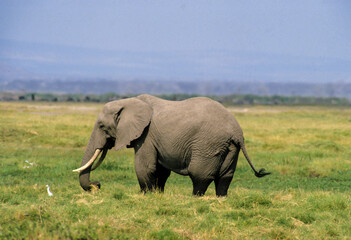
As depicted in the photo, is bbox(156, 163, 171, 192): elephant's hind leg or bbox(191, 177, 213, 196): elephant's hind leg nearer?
bbox(191, 177, 213, 196): elephant's hind leg

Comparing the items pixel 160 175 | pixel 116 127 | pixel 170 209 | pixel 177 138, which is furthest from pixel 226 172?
pixel 116 127

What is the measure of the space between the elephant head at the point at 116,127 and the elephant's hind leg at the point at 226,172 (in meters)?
1.83

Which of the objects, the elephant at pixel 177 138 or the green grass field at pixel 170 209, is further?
the elephant at pixel 177 138

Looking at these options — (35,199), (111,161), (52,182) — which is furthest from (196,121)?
(111,161)

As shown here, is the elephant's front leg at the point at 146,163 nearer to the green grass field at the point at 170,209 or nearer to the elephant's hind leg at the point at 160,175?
the elephant's hind leg at the point at 160,175

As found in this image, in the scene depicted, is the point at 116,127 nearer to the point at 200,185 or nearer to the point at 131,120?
the point at 131,120

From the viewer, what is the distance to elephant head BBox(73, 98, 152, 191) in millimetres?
9969

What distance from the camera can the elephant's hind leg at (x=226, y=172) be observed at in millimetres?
9594

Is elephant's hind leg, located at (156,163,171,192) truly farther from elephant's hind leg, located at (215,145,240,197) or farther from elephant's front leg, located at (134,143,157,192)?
Result: elephant's hind leg, located at (215,145,240,197)

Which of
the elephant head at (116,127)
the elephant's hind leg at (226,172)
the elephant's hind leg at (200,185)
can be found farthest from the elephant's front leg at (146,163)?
the elephant's hind leg at (226,172)

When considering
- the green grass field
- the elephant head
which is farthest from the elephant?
the green grass field

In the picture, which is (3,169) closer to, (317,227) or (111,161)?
(111,161)

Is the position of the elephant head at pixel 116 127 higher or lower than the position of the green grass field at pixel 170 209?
higher

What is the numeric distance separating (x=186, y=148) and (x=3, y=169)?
797 centimetres
